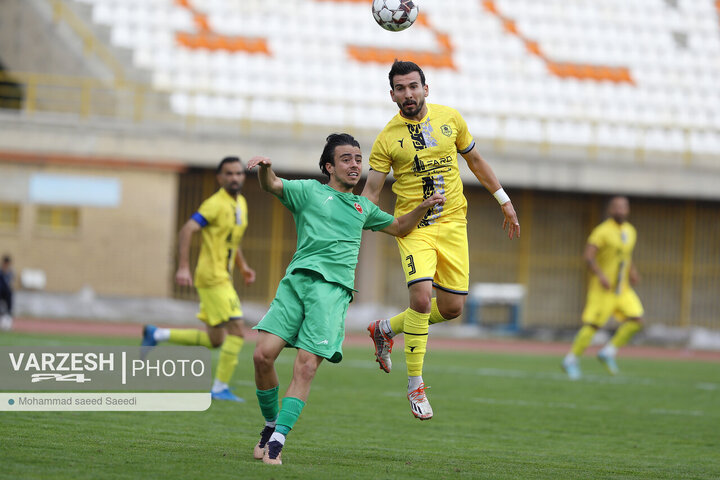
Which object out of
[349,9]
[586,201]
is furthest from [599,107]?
[349,9]

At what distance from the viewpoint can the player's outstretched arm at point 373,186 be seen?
6.98 meters

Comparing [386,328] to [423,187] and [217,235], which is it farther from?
[217,235]

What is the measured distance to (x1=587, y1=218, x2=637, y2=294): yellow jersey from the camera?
44.7 feet

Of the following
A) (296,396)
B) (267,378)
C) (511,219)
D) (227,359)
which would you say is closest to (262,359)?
(267,378)

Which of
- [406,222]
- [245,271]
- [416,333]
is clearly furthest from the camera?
[245,271]

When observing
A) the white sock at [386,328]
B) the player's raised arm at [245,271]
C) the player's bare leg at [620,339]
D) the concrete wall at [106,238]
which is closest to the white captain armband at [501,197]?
the white sock at [386,328]

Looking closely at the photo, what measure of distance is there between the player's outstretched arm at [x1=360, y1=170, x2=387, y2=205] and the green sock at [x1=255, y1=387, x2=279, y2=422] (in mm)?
1632

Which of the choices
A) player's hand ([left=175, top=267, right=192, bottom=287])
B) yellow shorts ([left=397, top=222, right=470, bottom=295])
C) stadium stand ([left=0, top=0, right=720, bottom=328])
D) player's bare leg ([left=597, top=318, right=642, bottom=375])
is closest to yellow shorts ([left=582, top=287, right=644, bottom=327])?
player's bare leg ([left=597, top=318, right=642, bottom=375])

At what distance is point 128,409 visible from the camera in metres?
7.89

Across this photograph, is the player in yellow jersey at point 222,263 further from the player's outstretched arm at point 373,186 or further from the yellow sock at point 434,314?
the player's outstretched arm at point 373,186

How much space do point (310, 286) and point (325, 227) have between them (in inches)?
15.2

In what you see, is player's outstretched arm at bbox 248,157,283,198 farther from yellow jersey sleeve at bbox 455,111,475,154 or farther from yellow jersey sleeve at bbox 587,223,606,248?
yellow jersey sleeve at bbox 587,223,606,248

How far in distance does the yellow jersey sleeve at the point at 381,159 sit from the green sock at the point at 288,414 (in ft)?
6.56

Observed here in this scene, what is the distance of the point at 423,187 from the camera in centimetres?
718
